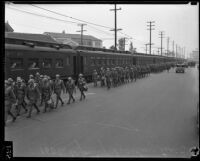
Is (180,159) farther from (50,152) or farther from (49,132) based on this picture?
(49,132)

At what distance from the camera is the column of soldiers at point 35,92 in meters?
5.58

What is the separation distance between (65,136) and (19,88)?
2979 millimetres

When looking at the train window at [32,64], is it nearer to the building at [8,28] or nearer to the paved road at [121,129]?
the paved road at [121,129]

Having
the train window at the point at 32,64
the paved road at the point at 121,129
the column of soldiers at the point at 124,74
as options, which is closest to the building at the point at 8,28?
the paved road at the point at 121,129

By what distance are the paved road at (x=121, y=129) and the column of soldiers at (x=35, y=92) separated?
1.70 feet

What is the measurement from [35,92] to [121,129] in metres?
4.29

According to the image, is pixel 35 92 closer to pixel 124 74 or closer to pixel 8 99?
pixel 8 99

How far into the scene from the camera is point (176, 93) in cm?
566

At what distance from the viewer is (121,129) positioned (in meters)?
4.84

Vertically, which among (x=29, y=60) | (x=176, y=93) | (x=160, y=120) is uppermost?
(x=29, y=60)

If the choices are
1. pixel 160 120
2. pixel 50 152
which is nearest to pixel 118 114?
pixel 160 120

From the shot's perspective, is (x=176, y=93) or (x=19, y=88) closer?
(x=176, y=93)

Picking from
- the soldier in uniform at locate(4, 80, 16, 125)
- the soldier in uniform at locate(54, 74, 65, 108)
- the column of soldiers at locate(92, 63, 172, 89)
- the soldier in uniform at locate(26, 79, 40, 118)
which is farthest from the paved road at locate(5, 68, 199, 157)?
the column of soldiers at locate(92, 63, 172, 89)

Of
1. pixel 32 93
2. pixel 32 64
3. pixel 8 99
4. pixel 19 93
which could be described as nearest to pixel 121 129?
pixel 32 64
